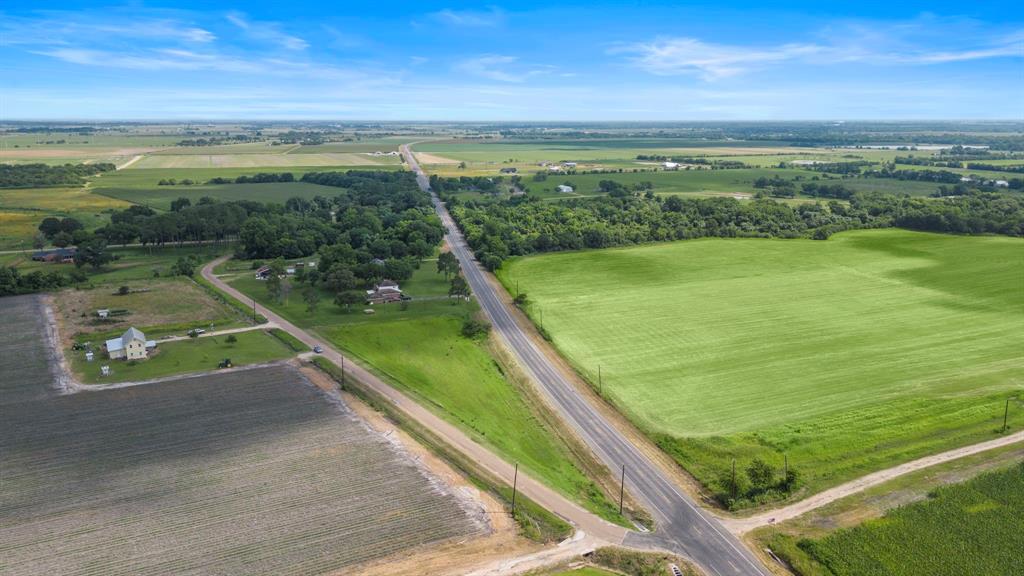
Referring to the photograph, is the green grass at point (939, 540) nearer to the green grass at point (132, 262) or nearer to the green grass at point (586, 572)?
the green grass at point (586, 572)

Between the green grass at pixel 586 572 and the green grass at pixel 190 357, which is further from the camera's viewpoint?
the green grass at pixel 190 357

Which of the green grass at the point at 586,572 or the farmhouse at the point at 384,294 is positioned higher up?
the farmhouse at the point at 384,294

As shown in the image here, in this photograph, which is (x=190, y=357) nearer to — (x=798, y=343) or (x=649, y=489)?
(x=649, y=489)

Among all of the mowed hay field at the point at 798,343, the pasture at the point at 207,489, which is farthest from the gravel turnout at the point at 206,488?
the mowed hay field at the point at 798,343

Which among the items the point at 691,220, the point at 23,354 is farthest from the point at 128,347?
the point at 691,220

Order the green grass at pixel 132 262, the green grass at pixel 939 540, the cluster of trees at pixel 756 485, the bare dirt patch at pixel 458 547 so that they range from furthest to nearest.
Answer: the green grass at pixel 132 262 < the cluster of trees at pixel 756 485 < the green grass at pixel 939 540 < the bare dirt patch at pixel 458 547

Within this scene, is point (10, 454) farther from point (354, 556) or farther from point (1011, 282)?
point (1011, 282)

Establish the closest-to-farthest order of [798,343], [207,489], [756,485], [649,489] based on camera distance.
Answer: [207,489] < [756,485] < [649,489] < [798,343]
